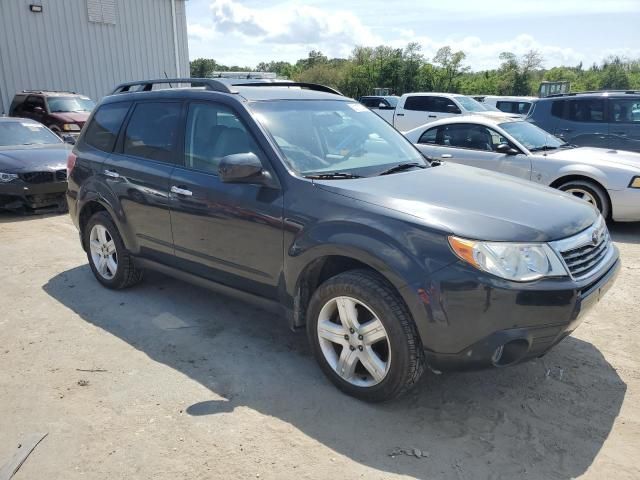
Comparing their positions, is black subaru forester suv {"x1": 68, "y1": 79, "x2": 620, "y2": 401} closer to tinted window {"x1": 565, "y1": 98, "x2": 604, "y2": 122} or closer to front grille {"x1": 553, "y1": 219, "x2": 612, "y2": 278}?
front grille {"x1": 553, "y1": 219, "x2": 612, "y2": 278}

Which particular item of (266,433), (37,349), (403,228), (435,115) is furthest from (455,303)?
(435,115)

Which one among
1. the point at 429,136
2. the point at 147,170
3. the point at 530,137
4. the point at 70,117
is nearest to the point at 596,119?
the point at 530,137

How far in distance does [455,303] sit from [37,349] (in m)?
3.03

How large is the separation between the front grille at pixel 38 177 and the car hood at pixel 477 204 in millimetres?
6399

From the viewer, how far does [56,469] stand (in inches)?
107

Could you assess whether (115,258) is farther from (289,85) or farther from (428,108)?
(428,108)

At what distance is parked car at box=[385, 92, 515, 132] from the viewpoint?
1538 centimetres

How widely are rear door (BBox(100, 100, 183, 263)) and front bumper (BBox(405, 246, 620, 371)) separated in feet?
7.55

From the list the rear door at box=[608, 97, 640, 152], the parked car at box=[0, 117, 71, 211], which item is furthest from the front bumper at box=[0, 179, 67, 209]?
the rear door at box=[608, 97, 640, 152]

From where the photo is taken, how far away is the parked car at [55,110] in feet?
45.6

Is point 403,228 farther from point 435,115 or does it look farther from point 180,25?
point 180,25

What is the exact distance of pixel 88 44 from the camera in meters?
18.4

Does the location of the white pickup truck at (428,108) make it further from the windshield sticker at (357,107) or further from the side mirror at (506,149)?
the windshield sticker at (357,107)

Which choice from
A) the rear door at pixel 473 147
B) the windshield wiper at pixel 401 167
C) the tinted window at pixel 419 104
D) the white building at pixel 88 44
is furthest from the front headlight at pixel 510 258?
the white building at pixel 88 44
